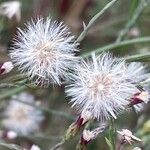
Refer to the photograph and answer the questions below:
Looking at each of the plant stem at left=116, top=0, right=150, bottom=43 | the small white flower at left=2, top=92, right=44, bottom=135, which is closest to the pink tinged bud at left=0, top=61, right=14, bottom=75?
the plant stem at left=116, top=0, right=150, bottom=43

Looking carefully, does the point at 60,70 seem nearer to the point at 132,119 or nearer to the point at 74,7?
the point at 132,119

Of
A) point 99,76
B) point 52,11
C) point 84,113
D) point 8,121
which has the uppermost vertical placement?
point 52,11

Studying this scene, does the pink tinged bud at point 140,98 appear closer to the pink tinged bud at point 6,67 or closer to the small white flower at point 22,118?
the pink tinged bud at point 6,67

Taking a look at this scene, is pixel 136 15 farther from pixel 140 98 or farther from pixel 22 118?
pixel 22 118

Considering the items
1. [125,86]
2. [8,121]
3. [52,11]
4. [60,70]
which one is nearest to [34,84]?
[60,70]

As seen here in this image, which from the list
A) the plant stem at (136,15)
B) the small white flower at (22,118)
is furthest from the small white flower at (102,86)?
the small white flower at (22,118)

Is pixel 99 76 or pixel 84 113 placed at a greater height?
pixel 99 76

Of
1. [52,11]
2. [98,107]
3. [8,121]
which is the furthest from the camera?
[52,11]
